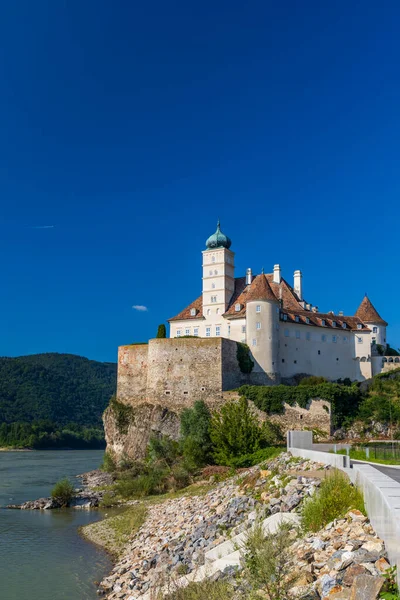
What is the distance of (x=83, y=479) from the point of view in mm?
50250

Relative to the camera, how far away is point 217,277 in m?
57.0

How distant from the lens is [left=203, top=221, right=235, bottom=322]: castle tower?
2221 inches

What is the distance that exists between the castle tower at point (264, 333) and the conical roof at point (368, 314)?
1030 centimetres

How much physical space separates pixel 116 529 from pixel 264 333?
26275mm

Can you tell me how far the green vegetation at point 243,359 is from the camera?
51.0m

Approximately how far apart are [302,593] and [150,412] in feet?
140

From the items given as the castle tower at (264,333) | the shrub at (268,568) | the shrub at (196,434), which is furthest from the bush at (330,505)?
the castle tower at (264,333)

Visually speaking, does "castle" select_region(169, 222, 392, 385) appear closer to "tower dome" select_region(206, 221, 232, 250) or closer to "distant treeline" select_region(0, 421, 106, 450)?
"tower dome" select_region(206, 221, 232, 250)

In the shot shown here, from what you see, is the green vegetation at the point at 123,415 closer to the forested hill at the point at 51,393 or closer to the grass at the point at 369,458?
the grass at the point at 369,458

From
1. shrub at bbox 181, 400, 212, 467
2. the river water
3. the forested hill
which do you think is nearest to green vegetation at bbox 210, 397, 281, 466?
shrub at bbox 181, 400, 212, 467

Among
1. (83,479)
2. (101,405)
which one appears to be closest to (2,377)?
(101,405)

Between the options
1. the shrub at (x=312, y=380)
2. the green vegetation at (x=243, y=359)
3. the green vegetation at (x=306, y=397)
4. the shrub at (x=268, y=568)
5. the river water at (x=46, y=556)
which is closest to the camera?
the shrub at (x=268, y=568)

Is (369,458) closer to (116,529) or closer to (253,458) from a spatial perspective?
(253,458)

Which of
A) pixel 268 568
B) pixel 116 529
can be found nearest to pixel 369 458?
pixel 116 529
